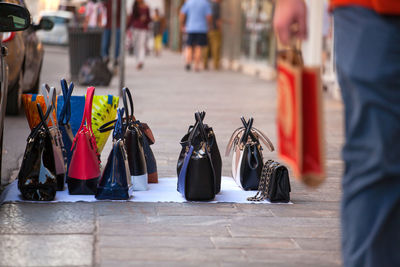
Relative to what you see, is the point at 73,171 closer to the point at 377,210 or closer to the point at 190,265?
the point at 190,265

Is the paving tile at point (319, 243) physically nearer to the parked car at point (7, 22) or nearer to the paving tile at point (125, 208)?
the paving tile at point (125, 208)

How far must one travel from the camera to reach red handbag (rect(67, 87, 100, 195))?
5262 mm

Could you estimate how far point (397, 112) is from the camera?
266cm

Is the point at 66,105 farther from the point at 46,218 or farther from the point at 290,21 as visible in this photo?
the point at 290,21

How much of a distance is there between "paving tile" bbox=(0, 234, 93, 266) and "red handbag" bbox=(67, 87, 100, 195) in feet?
3.19

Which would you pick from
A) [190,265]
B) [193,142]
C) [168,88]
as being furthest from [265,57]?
[190,265]

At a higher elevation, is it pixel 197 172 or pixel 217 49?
pixel 197 172

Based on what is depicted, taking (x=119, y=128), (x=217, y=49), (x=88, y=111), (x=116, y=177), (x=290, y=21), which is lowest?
(x=217, y=49)

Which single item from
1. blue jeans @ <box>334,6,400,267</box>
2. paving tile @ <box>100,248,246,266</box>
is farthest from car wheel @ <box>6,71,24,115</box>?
blue jeans @ <box>334,6,400,267</box>

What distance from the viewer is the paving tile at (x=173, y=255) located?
396 cm

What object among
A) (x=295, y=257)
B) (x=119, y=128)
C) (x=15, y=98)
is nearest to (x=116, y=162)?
(x=119, y=128)

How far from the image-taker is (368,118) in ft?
8.89

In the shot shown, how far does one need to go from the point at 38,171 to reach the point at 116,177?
0.46m

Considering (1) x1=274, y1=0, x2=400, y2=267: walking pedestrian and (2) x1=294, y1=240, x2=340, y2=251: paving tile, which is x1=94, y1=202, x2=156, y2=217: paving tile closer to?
(2) x1=294, y1=240, x2=340, y2=251: paving tile
